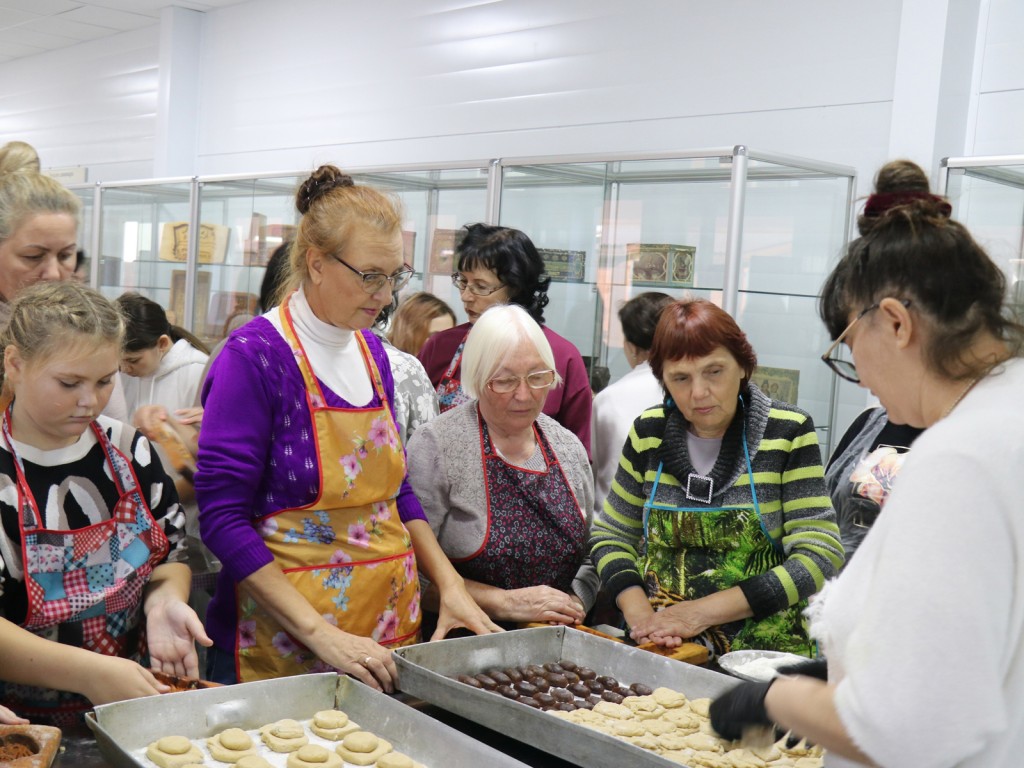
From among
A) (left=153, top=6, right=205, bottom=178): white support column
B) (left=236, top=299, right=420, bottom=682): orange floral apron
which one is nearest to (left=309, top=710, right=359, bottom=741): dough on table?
(left=236, top=299, right=420, bottom=682): orange floral apron

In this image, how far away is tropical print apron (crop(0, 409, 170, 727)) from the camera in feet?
5.75

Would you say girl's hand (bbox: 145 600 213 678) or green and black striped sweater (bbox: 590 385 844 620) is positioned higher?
green and black striped sweater (bbox: 590 385 844 620)

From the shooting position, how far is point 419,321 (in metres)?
4.45

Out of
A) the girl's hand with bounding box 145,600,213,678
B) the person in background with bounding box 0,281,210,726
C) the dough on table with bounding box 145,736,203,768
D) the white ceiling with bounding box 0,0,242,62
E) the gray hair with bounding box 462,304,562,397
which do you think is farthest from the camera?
the white ceiling with bounding box 0,0,242,62

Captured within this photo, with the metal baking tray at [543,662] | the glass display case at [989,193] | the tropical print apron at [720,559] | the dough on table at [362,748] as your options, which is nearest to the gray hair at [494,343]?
the tropical print apron at [720,559]

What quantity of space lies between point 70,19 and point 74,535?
25.0ft

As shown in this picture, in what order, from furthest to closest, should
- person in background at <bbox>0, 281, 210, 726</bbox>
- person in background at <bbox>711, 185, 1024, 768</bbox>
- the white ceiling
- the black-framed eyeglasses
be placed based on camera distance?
the white ceiling < the black-framed eyeglasses < person in background at <bbox>0, 281, 210, 726</bbox> < person in background at <bbox>711, 185, 1024, 768</bbox>

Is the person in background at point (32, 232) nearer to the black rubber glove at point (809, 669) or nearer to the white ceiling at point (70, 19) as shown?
the black rubber glove at point (809, 669)

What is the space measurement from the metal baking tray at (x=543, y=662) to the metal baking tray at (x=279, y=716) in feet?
0.31

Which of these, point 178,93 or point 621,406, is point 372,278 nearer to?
point 621,406

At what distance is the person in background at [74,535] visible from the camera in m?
1.71

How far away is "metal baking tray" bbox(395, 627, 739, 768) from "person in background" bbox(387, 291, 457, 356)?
2.39 meters

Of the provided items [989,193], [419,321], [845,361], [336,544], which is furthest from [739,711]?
[419,321]

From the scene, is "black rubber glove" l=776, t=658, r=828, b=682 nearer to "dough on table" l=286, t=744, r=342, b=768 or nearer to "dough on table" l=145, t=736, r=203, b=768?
"dough on table" l=286, t=744, r=342, b=768
